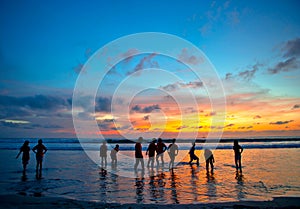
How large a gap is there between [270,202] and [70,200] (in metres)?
7.27

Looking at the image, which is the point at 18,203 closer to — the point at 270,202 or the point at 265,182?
the point at 270,202

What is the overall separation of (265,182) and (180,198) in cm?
575

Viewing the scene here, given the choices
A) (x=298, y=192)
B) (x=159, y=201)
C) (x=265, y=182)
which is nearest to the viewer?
(x=159, y=201)

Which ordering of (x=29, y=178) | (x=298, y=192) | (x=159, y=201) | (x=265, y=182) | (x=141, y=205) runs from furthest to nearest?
(x=29, y=178), (x=265, y=182), (x=298, y=192), (x=159, y=201), (x=141, y=205)

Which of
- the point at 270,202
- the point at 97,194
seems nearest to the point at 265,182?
the point at 270,202

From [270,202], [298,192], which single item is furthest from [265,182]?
[270,202]

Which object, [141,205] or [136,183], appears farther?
[136,183]

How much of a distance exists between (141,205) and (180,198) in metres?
1.80

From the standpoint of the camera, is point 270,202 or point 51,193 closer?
point 270,202

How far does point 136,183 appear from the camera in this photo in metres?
11.8

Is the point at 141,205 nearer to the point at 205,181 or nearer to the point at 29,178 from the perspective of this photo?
the point at 205,181

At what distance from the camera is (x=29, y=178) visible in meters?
13.1

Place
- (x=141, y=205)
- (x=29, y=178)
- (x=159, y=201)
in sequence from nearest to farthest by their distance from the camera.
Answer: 1. (x=141, y=205)
2. (x=159, y=201)
3. (x=29, y=178)

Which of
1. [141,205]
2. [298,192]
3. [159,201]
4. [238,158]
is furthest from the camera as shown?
[238,158]
